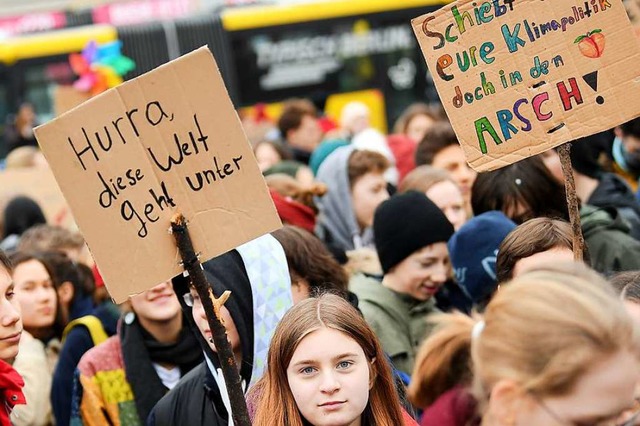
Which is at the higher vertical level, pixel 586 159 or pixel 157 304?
pixel 157 304

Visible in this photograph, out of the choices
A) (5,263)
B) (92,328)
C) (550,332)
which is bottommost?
(550,332)

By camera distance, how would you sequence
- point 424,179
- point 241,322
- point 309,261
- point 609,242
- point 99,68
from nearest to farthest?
point 241,322 < point 309,261 < point 609,242 < point 424,179 < point 99,68

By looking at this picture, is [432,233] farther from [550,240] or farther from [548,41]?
[548,41]

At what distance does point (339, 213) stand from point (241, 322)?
9.92 ft

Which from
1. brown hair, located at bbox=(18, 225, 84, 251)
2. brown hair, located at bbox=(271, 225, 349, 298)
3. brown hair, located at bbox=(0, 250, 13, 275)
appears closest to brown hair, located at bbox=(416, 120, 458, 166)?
brown hair, located at bbox=(18, 225, 84, 251)

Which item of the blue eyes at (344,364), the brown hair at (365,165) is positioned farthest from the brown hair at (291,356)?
the brown hair at (365,165)

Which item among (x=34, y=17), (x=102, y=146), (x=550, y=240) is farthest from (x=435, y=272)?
(x=34, y=17)

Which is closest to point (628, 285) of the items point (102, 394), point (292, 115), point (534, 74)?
point (534, 74)

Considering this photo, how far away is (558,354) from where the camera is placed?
97.4 inches

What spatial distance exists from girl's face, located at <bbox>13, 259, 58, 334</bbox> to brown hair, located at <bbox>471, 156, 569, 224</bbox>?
7.21 feet

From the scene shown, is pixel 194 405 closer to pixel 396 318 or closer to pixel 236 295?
pixel 236 295

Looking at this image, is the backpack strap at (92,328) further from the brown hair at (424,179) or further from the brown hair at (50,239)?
the brown hair at (424,179)

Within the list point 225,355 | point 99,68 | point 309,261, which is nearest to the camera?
point 225,355

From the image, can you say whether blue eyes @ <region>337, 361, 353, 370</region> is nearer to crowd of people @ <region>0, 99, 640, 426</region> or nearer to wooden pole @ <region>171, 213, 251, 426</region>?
crowd of people @ <region>0, 99, 640, 426</region>
